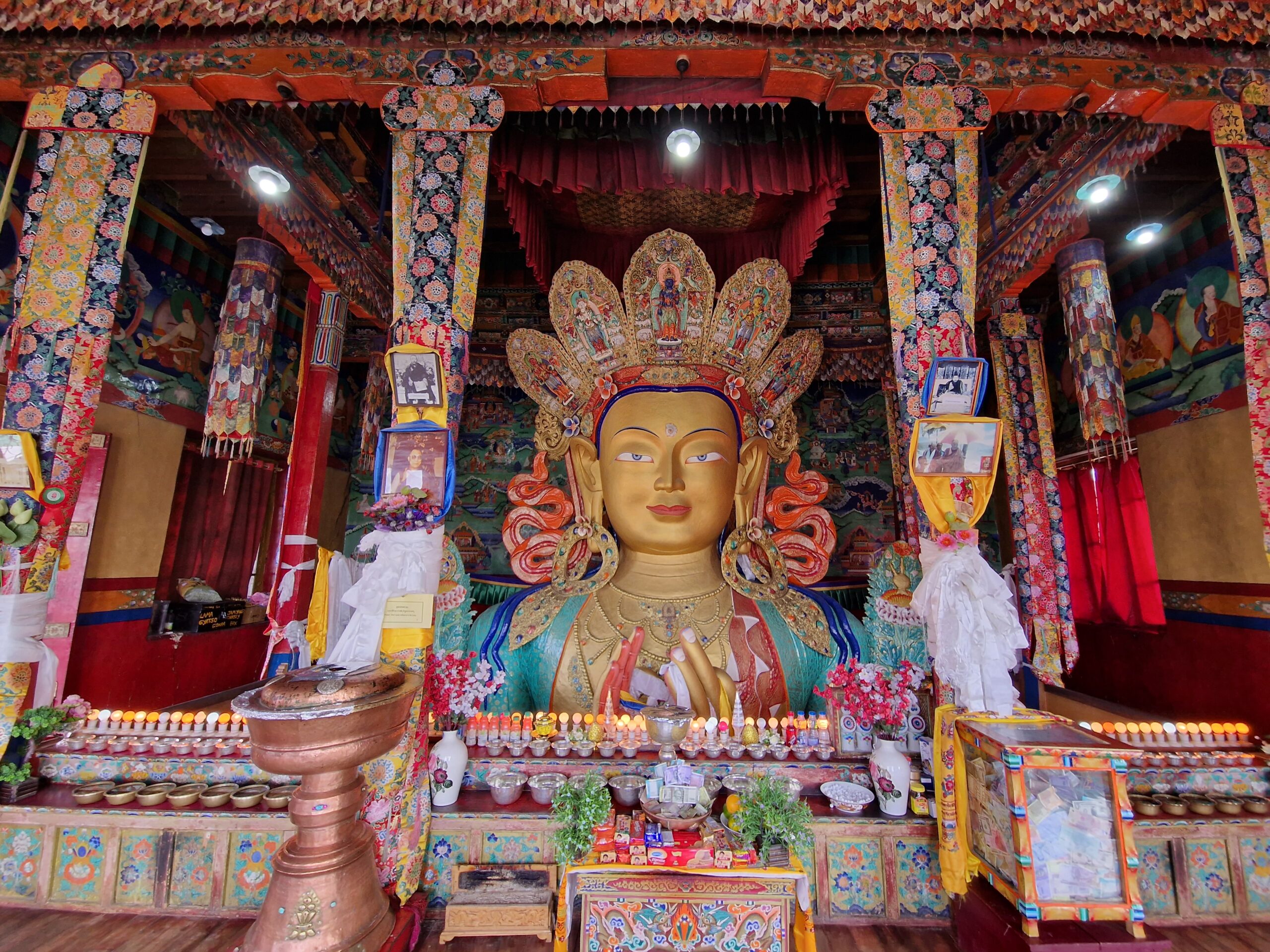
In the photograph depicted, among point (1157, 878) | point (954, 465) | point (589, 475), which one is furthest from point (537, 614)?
point (1157, 878)

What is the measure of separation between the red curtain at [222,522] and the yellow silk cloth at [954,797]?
23.0 feet

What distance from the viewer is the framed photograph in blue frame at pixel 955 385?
122 inches

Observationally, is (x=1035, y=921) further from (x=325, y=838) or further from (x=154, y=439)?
(x=154, y=439)

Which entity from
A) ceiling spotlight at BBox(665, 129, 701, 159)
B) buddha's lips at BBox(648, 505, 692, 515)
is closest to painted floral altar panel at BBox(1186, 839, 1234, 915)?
buddha's lips at BBox(648, 505, 692, 515)

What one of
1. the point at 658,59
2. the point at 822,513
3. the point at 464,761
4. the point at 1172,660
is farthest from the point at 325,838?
the point at 1172,660

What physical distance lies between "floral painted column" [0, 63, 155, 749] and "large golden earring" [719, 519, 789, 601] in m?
4.28

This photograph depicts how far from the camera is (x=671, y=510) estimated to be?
463 cm

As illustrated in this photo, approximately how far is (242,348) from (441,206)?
133 inches

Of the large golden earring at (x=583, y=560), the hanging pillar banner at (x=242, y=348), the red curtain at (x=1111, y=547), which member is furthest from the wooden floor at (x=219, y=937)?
the hanging pillar banner at (x=242, y=348)

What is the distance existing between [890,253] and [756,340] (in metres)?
1.79

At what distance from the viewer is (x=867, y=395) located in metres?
8.02

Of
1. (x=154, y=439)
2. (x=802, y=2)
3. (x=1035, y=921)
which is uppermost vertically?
(x=802, y=2)

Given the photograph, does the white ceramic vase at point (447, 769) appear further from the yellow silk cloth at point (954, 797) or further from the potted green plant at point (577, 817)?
the yellow silk cloth at point (954, 797)

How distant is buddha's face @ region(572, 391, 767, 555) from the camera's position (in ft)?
15.3
